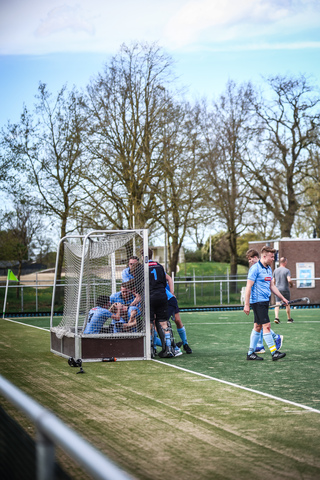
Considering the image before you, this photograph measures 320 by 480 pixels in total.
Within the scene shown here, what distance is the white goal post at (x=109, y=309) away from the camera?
1170cm

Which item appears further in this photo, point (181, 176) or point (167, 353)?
point (181, 176)

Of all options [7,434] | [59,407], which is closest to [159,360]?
[59,407]

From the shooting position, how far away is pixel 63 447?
6.82 ft

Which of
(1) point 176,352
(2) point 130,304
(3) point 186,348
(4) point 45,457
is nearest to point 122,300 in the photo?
(2) point 130,304

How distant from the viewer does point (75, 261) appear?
12.8m

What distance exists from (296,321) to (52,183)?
55.6 ft

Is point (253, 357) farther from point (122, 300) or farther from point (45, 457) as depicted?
point (45, 457)

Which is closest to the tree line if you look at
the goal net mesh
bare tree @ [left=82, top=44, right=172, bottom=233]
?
bare tree @ [left=82, top=44, right=172, bottom=233]

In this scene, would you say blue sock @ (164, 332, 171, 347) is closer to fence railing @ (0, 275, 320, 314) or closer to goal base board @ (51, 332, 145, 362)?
goal base board @ (51, 332, 145, 362)

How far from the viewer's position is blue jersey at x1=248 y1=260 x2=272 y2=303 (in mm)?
10992

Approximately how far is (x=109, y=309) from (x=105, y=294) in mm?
428

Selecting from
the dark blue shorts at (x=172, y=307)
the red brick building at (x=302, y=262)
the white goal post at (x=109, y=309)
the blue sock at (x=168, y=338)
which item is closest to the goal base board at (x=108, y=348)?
the white goal post at (x=109, y=309)

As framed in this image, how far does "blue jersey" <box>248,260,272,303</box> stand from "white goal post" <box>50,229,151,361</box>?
74.9 inches

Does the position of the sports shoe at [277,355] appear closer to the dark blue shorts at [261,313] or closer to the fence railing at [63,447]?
the dark blue shorts at [261,313]
